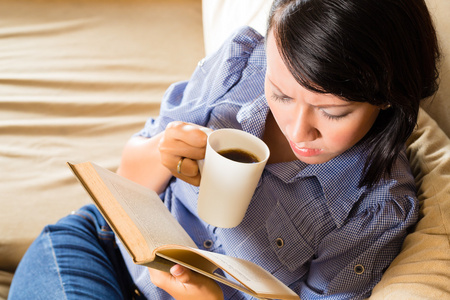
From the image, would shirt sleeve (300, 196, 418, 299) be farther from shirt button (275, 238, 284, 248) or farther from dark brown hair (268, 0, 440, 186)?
dark brown hair (268, 0, 440, 186)

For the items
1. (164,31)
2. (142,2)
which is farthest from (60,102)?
(142,2)

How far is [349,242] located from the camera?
97 cm

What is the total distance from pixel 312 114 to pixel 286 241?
0.36m

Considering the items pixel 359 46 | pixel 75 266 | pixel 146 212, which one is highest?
pixel 359 46

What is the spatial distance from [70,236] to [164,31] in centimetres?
117

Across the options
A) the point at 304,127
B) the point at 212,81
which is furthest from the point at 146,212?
the point at 212,81

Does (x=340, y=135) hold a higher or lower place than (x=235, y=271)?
higher

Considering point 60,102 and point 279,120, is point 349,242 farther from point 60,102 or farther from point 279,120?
point 60,102

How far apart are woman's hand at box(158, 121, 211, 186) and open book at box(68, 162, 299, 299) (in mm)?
124

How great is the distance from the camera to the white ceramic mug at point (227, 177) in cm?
78

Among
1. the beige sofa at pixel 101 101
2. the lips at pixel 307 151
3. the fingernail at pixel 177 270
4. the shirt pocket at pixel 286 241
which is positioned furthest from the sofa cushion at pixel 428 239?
the fingernail at pixel 177 270

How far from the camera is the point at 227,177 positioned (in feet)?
2.60

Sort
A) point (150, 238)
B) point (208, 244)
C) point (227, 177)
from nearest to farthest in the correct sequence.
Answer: point (150, 238), point (227, 177), point (208, 244)

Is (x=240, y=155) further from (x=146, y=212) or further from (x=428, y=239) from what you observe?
(x=428, y=239)
